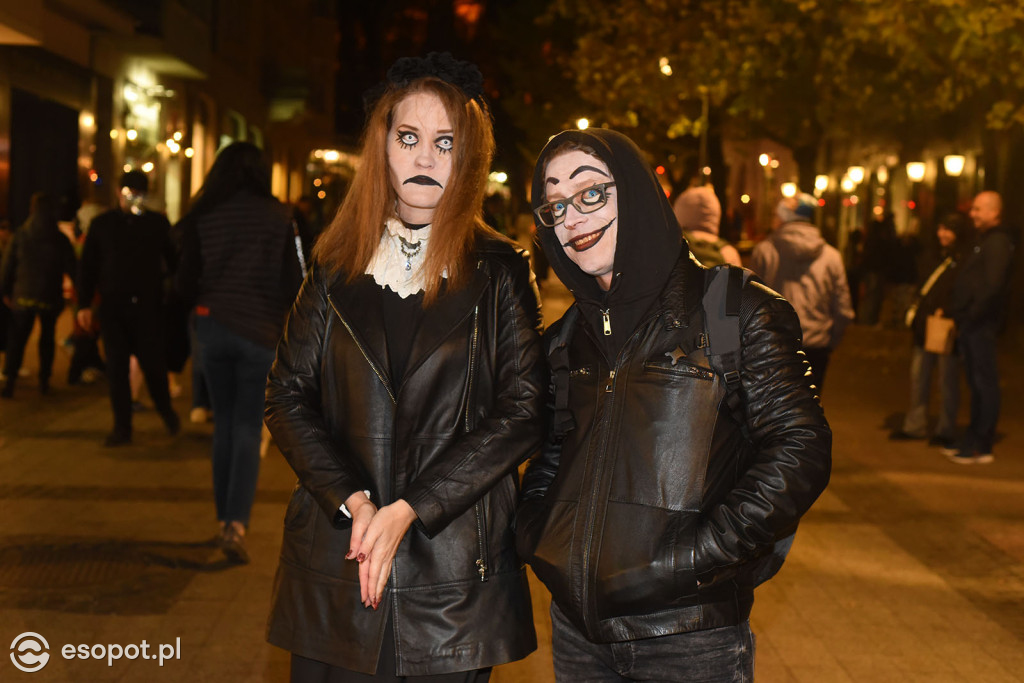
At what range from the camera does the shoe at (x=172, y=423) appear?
10188 millimetres

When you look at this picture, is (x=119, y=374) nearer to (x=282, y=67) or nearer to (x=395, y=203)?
(x=395, y=203)

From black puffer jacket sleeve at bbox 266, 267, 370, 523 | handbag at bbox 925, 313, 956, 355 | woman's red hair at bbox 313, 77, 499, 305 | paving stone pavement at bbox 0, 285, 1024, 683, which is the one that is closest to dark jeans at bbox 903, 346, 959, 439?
handbag at bbox 925, 313, 956, 355

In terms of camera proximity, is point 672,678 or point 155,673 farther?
point 155,673

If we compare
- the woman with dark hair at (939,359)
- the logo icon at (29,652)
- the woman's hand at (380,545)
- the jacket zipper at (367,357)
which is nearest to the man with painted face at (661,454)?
the woman's hand at (380,545)

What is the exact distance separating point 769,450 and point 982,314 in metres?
8.50

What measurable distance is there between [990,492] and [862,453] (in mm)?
1610

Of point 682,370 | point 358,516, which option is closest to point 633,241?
point 682,370

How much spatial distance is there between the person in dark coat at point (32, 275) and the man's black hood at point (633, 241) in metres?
10.7

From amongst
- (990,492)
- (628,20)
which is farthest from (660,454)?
(628,20)

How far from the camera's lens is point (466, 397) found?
9.79 feet

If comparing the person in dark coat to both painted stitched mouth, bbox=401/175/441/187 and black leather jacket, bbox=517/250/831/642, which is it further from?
black leather jacket, bbox=517/250/831/642

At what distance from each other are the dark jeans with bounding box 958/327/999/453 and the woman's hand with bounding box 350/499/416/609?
8624mm

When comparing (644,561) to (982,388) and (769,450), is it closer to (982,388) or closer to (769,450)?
(769,450)

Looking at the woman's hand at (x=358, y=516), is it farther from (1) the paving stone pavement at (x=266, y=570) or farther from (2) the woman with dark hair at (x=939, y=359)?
(2) the woman with dark hair at (x=939, y=359)
